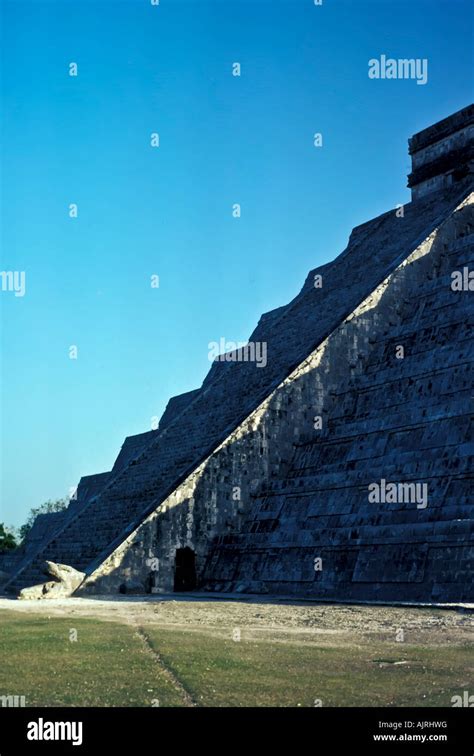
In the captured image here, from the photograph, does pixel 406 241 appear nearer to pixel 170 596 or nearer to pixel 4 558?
pixel 170 596

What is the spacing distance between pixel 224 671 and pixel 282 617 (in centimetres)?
484

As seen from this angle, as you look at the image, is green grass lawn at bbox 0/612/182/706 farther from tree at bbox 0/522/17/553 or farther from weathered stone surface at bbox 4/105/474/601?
tree at bbox 0/522/17/553

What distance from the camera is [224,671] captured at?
660cm

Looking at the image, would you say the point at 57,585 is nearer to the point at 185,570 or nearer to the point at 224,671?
the point at 185,570

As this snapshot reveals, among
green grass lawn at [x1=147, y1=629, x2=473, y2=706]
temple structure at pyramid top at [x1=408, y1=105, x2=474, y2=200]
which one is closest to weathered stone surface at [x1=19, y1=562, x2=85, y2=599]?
green grass lawn at [x1=147, y1=629, x2=473, y2=706]

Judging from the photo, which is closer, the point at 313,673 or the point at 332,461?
the point at 313,673

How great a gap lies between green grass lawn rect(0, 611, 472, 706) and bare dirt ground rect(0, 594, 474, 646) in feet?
1.97

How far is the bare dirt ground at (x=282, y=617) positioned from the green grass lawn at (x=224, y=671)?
601mm

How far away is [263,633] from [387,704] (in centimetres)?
409

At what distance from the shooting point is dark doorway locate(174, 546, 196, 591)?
60.5 ft

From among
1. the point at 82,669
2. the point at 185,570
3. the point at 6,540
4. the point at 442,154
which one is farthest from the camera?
the point at 6,540

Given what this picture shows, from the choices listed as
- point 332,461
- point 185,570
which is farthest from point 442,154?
point 185,570

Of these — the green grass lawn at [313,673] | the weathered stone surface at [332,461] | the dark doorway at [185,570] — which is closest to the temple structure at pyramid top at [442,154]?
the weathered stone surface at [332,461]
